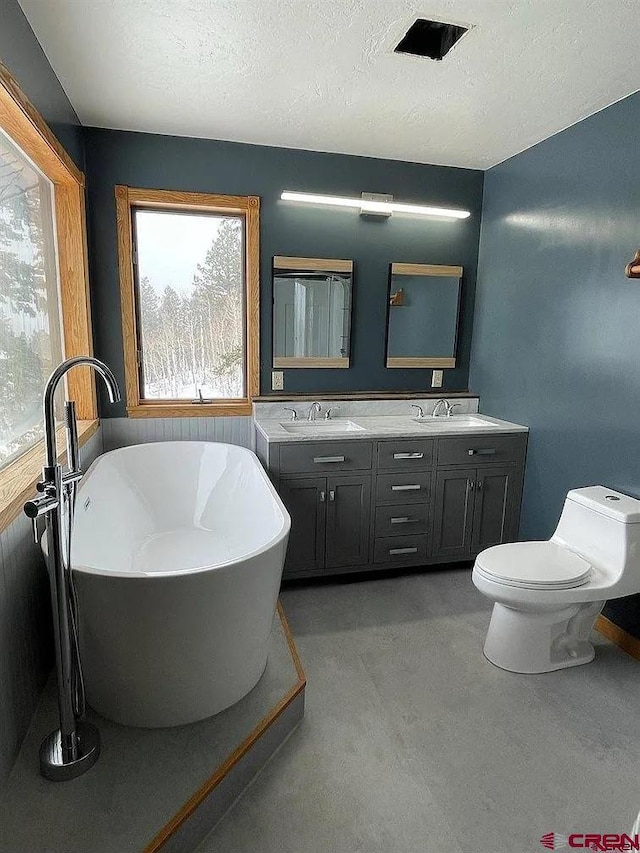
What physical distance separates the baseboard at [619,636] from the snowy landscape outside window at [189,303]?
2458 millimetres

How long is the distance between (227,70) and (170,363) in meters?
1.62

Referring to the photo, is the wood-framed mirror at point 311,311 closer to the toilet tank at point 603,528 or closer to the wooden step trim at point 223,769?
the toilet tank at point 603,528

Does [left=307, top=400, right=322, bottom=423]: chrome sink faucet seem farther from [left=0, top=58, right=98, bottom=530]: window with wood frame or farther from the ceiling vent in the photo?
the ceiling vent

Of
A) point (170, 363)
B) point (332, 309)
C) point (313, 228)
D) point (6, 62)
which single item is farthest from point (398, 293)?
point (6, 62)

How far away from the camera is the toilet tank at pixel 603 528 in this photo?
211cm

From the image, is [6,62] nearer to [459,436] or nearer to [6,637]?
[6,637]

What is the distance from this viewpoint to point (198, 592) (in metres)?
1.44

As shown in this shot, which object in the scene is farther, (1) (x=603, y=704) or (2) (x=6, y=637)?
(1) (x=603, y=704)

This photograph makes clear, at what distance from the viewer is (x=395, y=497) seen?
289 cm

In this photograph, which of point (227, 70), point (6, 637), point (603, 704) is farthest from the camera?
point (227, 70)

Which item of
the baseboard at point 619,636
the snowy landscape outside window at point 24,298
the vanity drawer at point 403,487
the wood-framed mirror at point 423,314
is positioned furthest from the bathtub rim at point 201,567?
the baseboard at point 619,636

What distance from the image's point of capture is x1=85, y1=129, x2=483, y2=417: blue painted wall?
2.88 m

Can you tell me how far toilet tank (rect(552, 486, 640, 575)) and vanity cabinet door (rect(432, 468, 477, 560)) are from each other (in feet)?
2.17

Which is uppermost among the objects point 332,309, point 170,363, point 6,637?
point 332,309
